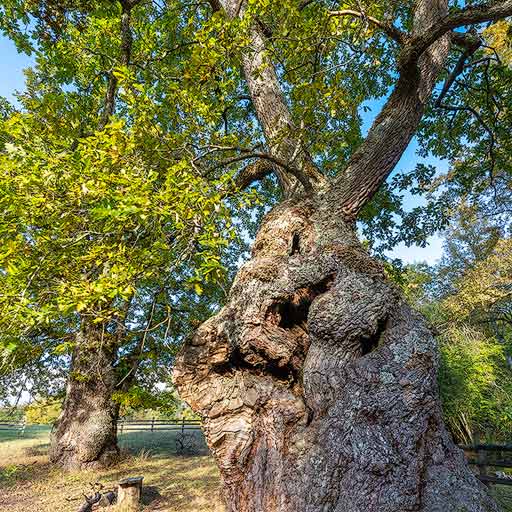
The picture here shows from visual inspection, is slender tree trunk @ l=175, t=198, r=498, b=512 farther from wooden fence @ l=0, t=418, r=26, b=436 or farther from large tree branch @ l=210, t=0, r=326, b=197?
wooden fence @ l=0, t=418, r=26, b=436

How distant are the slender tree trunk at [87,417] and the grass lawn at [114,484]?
14.2 inches

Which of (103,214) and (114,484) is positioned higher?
(103,214)

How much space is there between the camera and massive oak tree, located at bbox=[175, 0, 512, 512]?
220 cm

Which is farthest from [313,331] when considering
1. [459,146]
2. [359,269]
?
[459,146]

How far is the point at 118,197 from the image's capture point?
2.52 metres

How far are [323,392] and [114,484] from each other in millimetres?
6917

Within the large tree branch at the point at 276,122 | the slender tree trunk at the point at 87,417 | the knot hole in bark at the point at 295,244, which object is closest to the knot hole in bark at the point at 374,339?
the knot hole in bark at the point at 295,244

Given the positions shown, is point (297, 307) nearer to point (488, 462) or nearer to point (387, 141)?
point (387, 141)

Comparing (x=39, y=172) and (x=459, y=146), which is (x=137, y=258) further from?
(x=459, y=146)

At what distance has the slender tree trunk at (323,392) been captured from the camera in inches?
85.4

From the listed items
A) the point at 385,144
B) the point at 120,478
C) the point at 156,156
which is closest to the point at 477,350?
the point at 385,144

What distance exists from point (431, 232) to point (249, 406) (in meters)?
7.28

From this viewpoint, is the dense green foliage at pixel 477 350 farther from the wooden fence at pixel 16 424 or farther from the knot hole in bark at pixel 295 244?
the wooden fence at pixel 16 424

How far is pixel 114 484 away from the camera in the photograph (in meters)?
7.13
